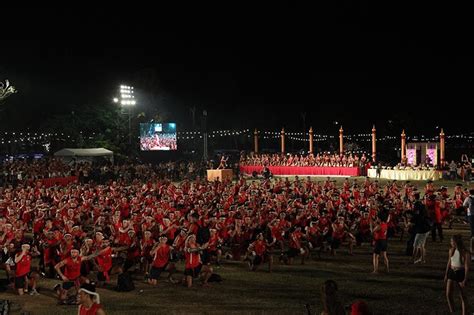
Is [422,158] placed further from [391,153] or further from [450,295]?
[450,295]

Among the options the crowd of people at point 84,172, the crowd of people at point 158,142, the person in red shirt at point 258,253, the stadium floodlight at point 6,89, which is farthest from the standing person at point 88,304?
the crowd of people at point 158,142

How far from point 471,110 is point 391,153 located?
20.1m

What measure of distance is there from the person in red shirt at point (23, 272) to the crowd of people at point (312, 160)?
33.6 meters

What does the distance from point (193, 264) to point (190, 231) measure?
2.02 meters

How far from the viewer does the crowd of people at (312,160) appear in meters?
43.2

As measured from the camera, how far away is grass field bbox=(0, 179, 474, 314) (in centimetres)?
1077

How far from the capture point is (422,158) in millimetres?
40656

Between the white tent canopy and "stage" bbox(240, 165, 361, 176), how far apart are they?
12.7 m

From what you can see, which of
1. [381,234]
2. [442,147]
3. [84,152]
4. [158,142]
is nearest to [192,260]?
[381,234]

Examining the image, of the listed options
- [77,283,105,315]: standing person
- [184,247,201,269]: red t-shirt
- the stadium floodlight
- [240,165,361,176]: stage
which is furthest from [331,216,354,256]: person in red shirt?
the stadium floodlight

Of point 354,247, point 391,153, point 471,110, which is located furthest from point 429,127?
point 354,247

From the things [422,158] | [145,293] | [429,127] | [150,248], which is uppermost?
[429,127]

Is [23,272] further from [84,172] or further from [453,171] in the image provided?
[453,171]

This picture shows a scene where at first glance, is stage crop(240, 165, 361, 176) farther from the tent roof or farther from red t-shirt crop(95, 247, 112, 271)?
red t-shirt crop(95, 247, 112, 271)
